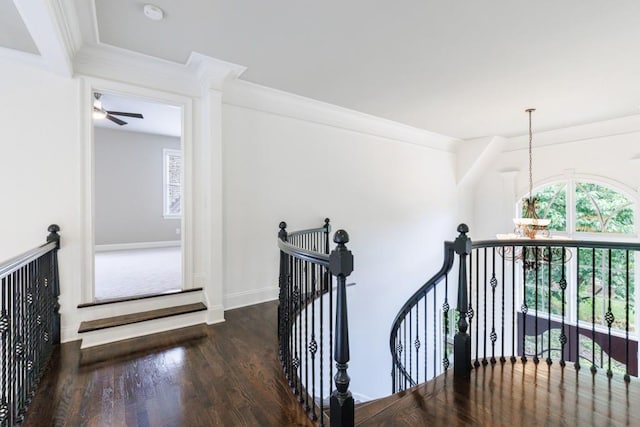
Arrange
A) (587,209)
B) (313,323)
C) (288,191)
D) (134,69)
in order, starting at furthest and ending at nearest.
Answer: (587,209), (288,191), (134,69), (313,323)

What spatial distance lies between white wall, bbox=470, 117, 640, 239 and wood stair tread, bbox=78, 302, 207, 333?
640cm

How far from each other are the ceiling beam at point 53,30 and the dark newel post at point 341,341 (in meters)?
2.35

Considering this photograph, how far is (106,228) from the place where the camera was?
6672mm

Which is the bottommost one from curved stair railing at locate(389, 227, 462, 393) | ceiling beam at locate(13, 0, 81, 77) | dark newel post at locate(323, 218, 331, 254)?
curved stair railing at locate(389, 227, 462, 393)

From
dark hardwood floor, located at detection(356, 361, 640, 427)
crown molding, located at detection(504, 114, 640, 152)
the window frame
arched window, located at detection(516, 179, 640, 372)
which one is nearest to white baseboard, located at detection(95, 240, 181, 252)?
dark hardwood floor, located at detection(356, 361, 640, 427)

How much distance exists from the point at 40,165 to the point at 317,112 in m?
3.22

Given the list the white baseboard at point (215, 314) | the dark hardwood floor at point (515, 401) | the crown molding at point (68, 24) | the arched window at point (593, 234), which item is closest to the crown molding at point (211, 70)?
the crown molding at point (68, 24)

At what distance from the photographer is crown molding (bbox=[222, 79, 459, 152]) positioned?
3.69 meters

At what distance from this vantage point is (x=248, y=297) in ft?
12.4

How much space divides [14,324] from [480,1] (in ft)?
12.2

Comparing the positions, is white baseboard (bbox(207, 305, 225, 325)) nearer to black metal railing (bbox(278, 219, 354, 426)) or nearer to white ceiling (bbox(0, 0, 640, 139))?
black metal railing (bbox(278, 219, 354, 426))

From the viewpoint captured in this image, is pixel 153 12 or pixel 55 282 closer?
pixel 153 12

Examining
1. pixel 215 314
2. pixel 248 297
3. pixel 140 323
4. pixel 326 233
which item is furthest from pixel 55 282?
pixel 326 233

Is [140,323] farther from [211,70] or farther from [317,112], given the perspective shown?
[317,112]
